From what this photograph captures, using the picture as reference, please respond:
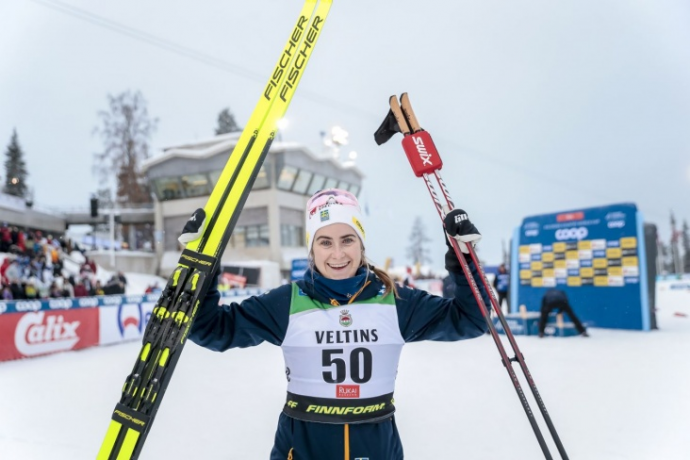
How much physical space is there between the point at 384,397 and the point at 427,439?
2.16 meters

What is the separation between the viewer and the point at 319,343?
1.85 meters

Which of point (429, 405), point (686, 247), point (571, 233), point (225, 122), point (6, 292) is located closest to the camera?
point (429, 405)

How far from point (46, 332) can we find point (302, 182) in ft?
82.4

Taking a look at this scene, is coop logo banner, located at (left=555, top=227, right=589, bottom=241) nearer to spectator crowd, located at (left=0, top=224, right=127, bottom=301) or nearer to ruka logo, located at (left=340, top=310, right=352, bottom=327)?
ruka logo, located at (left=340, top=310, right=352, bottom=327)

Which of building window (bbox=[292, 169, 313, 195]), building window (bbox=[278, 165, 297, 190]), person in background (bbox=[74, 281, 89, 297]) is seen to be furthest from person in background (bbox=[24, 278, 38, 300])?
building window (bbox=[292, 169, 313, 195])

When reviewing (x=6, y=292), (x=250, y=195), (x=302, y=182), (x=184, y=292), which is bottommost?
(x=6, y=292)

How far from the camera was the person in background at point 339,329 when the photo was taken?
5.83ft

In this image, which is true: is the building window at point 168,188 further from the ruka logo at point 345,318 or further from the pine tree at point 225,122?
the ruka logo at point 345,318

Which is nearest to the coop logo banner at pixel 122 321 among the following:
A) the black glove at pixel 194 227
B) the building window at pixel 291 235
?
the black glove at pixel 194 227

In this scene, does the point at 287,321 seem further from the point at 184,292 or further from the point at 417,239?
the point at 417,239

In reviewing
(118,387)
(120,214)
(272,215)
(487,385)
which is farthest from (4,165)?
(487,385)

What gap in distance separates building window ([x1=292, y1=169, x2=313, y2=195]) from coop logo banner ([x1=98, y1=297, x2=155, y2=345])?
21858 mm

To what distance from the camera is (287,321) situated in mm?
1914

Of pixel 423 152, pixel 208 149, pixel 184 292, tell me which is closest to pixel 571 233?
pixel 423 152
